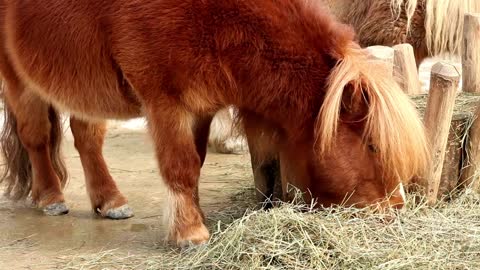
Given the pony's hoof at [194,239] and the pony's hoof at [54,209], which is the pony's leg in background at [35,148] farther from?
the pony's hoof at [194,239]

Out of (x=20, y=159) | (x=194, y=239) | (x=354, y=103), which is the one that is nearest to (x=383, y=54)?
(x=354, y=103)

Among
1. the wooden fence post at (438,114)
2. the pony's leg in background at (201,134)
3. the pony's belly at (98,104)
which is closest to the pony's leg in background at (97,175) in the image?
the pony's belly at (98,104)

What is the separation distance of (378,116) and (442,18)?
253 centimetres

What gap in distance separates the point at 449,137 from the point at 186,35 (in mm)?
1677

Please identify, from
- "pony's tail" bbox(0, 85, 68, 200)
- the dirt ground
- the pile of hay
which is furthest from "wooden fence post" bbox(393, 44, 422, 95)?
"pony's tail" bbox(0, 85, 68, 200)

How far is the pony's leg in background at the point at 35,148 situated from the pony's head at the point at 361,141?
1844 mm

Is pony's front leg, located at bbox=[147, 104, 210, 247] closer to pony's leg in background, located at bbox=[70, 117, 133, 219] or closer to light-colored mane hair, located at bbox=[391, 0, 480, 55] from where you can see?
pony's leg in background, located at bbox=[70, 117, 133, 219]

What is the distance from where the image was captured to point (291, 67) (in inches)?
152

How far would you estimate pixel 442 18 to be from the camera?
235 inches

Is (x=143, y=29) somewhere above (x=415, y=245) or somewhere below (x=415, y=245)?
above

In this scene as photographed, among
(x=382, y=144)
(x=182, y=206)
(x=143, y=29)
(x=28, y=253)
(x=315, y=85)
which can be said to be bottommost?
(x=28, y=253)

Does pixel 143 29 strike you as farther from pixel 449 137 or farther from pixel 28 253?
pixel 449 137

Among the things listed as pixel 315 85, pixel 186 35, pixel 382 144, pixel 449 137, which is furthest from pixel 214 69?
pixel 449 137

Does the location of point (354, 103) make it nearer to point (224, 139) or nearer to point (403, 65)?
point (403, 65)
